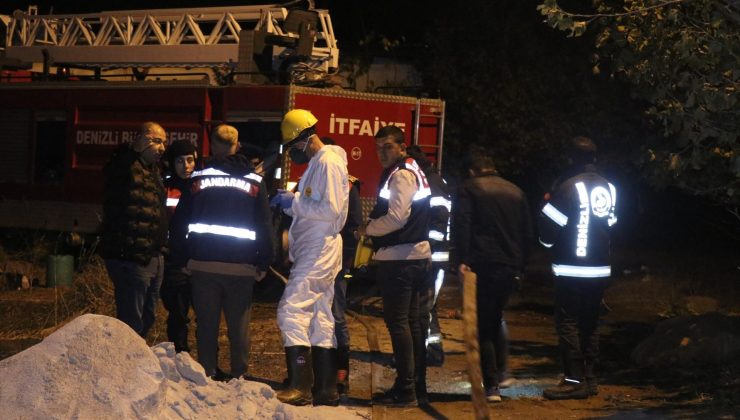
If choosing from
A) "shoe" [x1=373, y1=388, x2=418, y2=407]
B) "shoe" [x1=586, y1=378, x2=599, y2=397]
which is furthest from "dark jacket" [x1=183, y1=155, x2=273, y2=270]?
"shoe" [x1=586, y1=378, x2=599, y2=397]

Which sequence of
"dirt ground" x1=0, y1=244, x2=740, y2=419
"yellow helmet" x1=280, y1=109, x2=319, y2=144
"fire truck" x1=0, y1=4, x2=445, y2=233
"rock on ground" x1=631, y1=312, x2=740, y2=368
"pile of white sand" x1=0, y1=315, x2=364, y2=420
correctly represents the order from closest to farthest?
"pile of white sand" x1=0, y1=315, x2=364, y2=420 < "yellow helmet" x1=280, y1=109, x2=319, y2=144 < "dirt ground" x1=0, y1=244, x2=740, y2=419 < "rock on ground" x1=631, y1=312, x2=740, y2=368 < "fire truck" x1=0, y1=4, x2=445, y2=233

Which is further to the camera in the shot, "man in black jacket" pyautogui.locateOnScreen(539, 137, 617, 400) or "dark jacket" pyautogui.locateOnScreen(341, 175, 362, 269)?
"man in black jacket" pyautogui.locateOnScreen(539, 137, 617, 400)

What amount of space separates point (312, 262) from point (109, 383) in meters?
1.82

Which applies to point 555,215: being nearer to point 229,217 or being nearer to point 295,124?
point 295,124

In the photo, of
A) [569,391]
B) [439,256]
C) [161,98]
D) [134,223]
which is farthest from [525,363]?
[161,98]

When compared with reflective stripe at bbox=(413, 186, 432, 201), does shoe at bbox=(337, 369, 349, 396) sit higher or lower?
lower

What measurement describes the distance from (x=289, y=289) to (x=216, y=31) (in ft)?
30.0

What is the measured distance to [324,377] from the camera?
22.5ft

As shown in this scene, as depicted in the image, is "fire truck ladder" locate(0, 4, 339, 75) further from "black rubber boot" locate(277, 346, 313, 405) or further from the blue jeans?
"black rubber boot" locate(277, 346, 313, 405)

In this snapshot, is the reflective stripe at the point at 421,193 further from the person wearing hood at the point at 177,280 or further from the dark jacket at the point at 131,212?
A: the dark jacket at the point at 131,212

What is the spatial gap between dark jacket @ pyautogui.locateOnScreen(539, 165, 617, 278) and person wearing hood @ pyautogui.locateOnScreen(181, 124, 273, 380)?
7.31 ft

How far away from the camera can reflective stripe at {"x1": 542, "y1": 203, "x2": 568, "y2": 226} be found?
766cm

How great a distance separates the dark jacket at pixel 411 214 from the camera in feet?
23.3

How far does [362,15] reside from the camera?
81.8 feet
